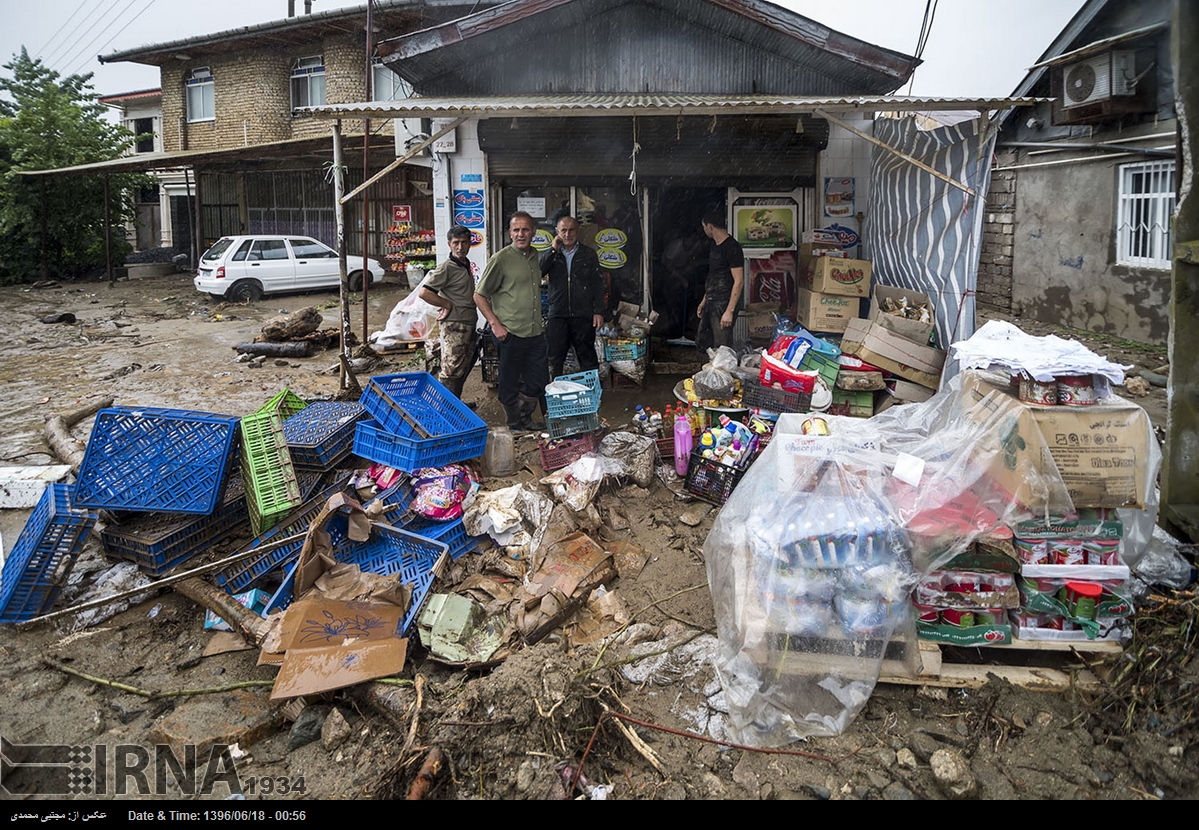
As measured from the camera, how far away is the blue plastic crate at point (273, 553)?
14.5 feet

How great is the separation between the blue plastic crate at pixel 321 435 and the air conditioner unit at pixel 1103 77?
9975mm

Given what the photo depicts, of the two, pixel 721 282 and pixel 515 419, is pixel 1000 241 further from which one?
pixel 515 419

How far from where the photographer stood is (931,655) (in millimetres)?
3320

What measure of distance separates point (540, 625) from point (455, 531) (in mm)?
1077

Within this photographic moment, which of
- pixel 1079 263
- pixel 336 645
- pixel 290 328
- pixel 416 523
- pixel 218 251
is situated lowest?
pixel 336 645

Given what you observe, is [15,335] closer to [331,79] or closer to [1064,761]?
[331,79]

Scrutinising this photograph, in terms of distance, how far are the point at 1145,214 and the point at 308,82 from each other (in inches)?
771

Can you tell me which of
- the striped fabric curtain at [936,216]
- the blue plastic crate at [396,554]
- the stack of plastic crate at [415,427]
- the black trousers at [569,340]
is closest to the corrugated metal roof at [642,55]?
the striped fabric curtain at [936,216]

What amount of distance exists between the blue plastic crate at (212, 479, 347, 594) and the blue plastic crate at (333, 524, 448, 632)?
12.8 inches

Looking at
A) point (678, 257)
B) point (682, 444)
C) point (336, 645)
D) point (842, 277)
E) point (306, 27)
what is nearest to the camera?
point (336, 645)

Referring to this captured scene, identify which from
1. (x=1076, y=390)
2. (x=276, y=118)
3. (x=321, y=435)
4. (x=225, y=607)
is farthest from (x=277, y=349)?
(x=276, y=118)

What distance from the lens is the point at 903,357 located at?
20.7 feet

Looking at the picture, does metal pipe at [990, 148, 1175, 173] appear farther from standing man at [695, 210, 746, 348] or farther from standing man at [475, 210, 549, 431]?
standing man at [475, 210, 549, 431]

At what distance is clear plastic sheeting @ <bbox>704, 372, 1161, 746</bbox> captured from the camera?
3236 millimetres
